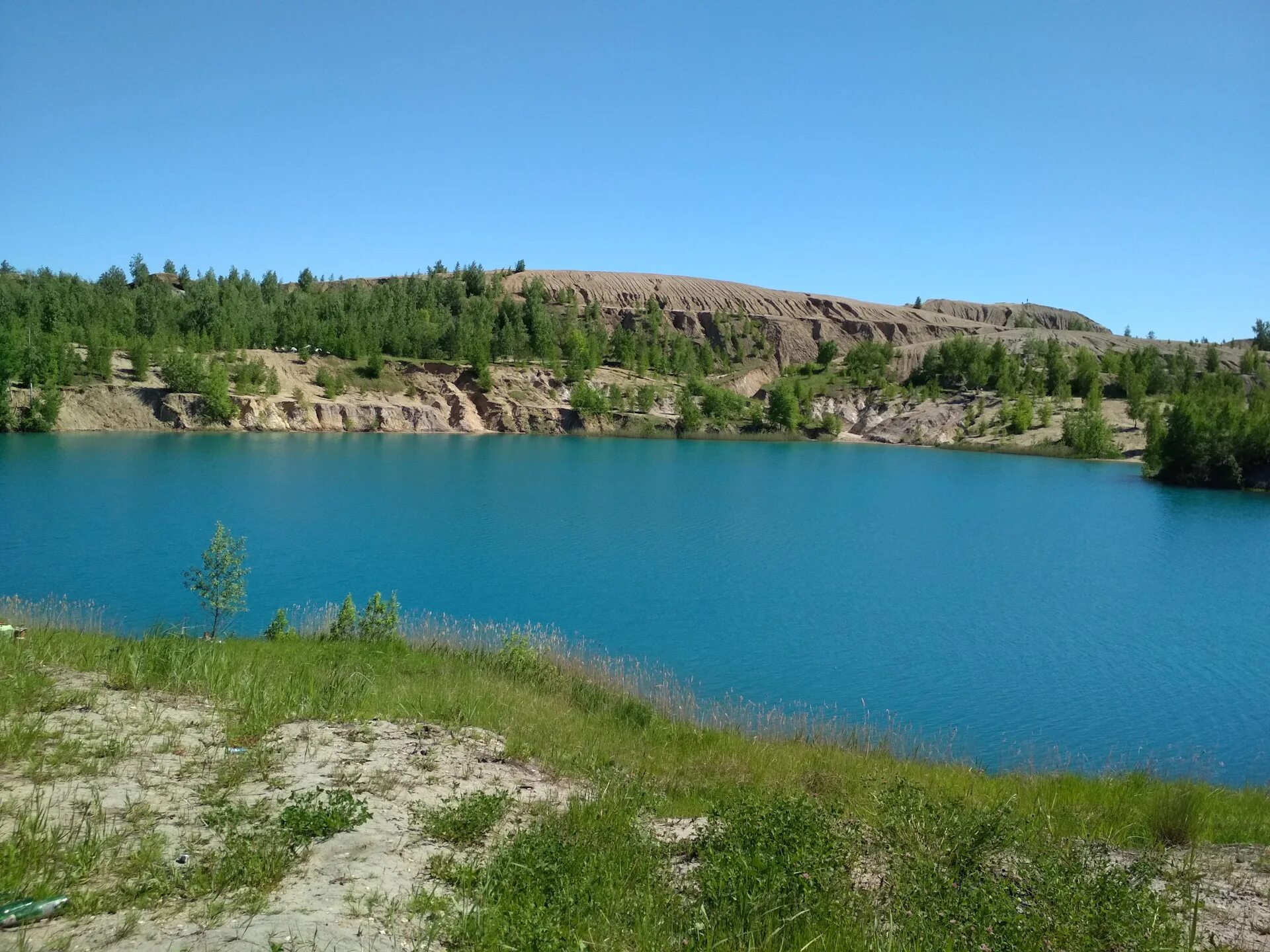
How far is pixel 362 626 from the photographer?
1650 cm

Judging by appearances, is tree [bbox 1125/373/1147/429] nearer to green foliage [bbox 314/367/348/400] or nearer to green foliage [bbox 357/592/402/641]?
green foliage [bbox 314/367/348/400]

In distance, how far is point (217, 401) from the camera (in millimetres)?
81812

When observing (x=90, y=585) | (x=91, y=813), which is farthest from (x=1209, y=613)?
(x=90, y=585)

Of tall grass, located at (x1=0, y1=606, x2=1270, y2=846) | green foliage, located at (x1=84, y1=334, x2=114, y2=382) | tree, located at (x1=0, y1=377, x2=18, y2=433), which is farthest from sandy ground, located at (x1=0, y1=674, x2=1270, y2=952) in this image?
green foliage, located at (x1=84, y1=334, x2=114, y2=382)

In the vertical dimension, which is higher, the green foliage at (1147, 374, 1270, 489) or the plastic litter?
the green foliage at (1147, 374, 1270, 489)

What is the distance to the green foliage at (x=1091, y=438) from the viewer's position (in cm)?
9400

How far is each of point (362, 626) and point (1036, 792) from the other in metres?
11.9

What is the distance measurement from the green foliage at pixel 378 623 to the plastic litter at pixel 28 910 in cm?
1132

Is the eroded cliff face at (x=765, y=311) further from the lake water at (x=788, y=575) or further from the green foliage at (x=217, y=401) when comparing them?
the lake water at (x=788, y=575)

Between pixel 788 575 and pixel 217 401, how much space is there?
70288mm

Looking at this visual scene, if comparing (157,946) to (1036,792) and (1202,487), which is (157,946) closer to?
(1036,792)

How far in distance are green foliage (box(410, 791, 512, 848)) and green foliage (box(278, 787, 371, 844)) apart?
445 mm

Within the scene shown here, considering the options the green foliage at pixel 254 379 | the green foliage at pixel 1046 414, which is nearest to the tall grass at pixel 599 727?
the green foliage at pixel 254 379

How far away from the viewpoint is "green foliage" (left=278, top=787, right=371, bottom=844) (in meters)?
6.18
